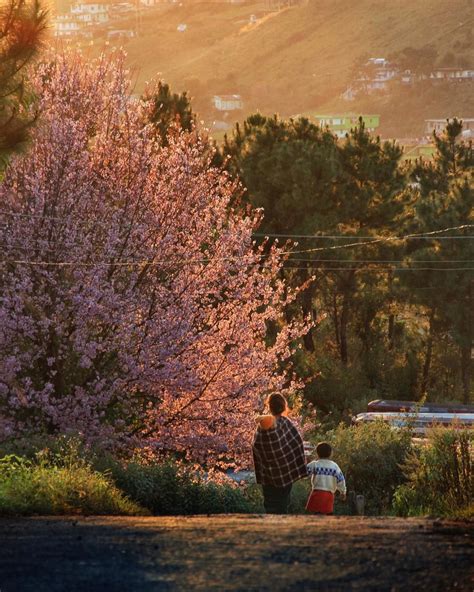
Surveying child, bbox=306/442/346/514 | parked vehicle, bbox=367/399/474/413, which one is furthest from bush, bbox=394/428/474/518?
parked vehicle, bbox=367/399/474/413

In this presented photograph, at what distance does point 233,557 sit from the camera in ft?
29.2

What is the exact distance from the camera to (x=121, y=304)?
2138cm

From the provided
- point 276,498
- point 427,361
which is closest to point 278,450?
point 276,498

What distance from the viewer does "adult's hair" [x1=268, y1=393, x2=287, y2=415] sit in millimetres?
13266

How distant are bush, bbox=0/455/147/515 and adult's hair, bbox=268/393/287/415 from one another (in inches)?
84.5

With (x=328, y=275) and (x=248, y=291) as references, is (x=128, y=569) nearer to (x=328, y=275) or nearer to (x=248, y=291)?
(x=248, y=291)

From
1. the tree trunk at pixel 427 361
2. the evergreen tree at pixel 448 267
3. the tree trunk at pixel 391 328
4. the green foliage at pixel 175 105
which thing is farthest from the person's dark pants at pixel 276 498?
the tree trunk at pixel 391 328

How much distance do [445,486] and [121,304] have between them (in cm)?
721

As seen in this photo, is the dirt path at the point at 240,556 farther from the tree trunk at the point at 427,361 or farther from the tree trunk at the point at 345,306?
the tree trunk at the point at 345,306

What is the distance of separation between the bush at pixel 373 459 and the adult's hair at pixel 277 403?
1732cm

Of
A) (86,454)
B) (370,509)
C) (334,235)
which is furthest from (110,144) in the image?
(334,235)

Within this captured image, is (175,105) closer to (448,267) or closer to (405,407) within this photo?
(448,267)

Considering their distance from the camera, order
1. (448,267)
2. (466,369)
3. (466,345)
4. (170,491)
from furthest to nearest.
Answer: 1. (466,369)
2. (466,345)
3. (448,267)
4. (170,491)

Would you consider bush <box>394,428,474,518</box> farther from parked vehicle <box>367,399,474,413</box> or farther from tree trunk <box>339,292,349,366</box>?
tree trunk <box>339,292,349,366</box>
